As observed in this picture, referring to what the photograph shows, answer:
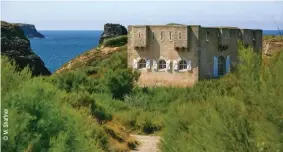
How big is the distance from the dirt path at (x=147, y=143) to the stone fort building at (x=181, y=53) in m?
13.6

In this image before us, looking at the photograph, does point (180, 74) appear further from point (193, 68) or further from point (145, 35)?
point (145, 35)

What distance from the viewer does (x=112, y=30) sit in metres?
76.2

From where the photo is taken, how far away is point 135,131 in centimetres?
2808

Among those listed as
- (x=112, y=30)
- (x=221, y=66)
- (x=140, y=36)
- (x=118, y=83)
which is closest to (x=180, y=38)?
(x=140, y=36)

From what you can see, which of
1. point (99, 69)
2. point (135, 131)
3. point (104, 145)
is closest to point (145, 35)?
point (99, 69)

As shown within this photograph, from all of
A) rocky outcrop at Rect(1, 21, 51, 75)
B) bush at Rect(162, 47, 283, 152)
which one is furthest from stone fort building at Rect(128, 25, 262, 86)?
bush at Rect(162, 47, 283, 152)

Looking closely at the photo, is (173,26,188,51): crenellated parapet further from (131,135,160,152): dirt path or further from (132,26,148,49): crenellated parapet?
(131,135,160,152): dirt path

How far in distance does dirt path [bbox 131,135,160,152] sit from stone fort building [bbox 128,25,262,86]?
13.6m

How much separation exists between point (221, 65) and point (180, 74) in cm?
307

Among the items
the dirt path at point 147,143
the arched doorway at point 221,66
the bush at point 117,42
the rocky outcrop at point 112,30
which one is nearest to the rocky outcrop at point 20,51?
the arched doorway at point 221,66

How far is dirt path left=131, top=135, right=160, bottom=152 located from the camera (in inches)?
889

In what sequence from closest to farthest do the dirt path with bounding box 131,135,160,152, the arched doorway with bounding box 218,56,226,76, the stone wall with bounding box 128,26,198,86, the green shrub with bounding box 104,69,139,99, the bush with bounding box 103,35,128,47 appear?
the dirt path with bounding box 131,135,160,152 < the green shrub with bounding box 104,69,139,99 < the stone wall with bounding box 128,26,198,86 < the arched doorway with bounding box 218,56,226,76 < the bush with bounding box 103,35,128,47

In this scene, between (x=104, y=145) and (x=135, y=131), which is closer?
(x=104, y=145)

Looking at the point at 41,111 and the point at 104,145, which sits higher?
the point at 41,111
